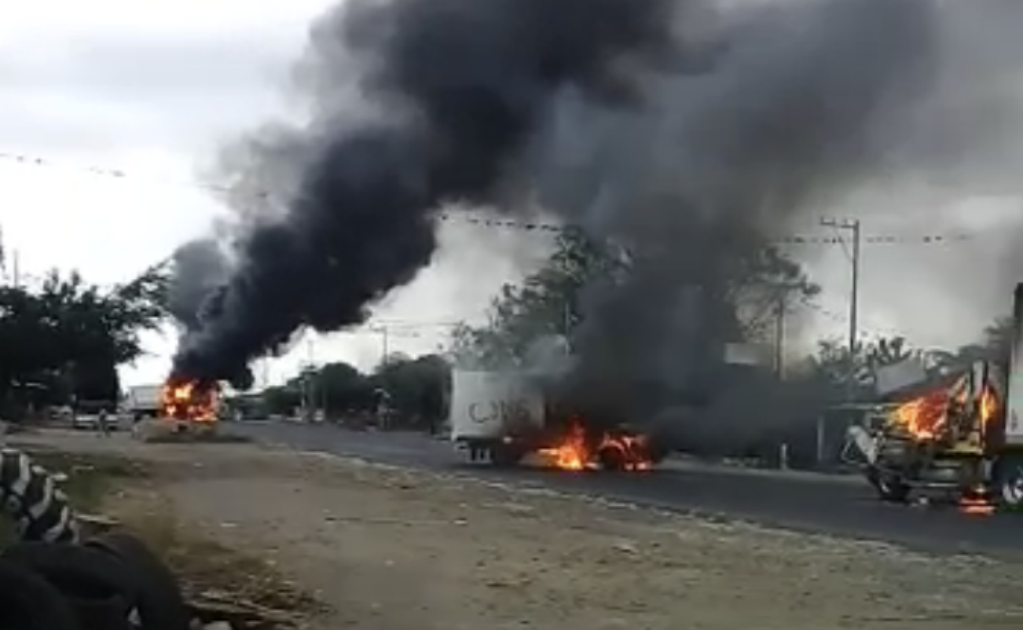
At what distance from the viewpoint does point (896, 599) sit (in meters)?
16.7

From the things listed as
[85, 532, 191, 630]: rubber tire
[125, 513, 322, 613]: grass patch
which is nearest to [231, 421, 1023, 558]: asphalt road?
[125, 513, 322, 613]: grass patch

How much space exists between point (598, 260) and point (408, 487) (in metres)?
22.4

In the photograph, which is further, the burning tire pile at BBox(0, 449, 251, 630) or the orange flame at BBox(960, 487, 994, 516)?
the orange flame at BBox(960, 487, 994, 516)

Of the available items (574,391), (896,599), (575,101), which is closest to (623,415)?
(574,391)

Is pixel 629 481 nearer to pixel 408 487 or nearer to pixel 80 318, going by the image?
pixel 408 487

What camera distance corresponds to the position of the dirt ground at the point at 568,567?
14953 millimetres

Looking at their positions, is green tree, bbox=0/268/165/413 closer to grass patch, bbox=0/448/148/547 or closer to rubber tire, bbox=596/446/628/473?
grass patch, bbox=0/448/148/547

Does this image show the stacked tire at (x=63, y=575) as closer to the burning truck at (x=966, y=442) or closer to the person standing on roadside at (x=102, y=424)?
the burning truck at (x=966, y=442)

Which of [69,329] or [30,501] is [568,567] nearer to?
[30,501]

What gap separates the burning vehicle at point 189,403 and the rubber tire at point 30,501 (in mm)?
55405

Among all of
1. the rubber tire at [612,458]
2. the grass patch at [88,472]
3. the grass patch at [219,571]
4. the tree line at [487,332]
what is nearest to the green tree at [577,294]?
the tree line at [487,332]

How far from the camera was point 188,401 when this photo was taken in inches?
2616

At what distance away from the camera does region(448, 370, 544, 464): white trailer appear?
58.0 meters

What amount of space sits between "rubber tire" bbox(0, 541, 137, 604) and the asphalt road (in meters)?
15.6
